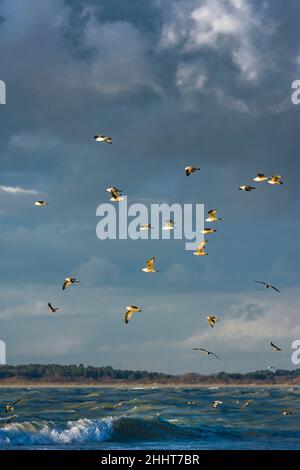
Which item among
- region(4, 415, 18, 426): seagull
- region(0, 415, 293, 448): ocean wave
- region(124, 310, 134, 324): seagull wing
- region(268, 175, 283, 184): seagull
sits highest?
region(268, 175, 283, 184): seagull

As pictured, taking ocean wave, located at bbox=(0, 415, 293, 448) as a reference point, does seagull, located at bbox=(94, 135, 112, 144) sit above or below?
above

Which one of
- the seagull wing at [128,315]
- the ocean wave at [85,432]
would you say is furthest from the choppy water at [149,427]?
the seagull wing at [128,315]

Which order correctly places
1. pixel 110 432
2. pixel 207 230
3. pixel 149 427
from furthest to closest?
pixel 149 427 → pixel 110 432 → pixel 207 230

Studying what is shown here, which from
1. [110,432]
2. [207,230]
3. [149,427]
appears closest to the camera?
[207,230]

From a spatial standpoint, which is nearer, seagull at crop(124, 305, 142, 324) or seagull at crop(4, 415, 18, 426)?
seagull at crop(124, 305, 142, 324)

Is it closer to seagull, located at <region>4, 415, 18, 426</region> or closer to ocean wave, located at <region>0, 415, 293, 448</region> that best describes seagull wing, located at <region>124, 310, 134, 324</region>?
ocean wave, located at <region>0, 415, 293, 448</region>

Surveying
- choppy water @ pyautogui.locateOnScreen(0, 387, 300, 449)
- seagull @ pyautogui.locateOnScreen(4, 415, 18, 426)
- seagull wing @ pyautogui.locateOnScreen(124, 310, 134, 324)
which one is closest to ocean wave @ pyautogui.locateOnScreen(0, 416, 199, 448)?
choppy water @ pyautogui.locateOnScreen(0, 387, 300, 449)

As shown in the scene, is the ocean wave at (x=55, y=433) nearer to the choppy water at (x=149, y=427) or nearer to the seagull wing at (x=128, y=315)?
the choppy water at (x=149, y=427)

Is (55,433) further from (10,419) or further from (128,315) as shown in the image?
(128,315)

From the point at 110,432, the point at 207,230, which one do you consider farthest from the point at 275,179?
the point at 110,432
